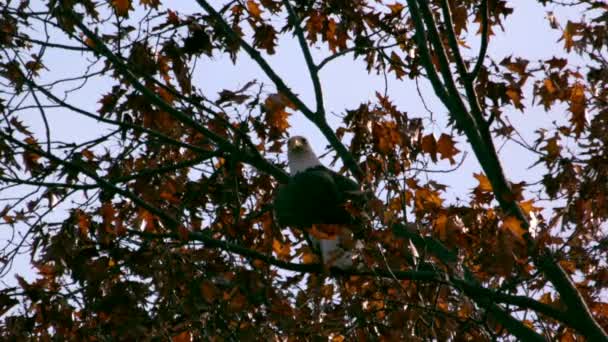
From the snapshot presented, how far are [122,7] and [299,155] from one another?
67.4 inches

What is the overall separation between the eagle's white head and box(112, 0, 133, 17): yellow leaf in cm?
158

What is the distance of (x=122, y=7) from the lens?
21.0 ft

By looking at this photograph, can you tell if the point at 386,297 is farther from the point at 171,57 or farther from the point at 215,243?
the point at 171,57

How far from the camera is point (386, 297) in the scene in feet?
18.0

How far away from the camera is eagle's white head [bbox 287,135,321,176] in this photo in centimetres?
686

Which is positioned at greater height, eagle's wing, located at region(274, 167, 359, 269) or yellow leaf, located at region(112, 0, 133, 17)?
yellow leaf, located at region(112, 0, 133, 17)

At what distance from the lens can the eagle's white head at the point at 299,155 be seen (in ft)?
22.5

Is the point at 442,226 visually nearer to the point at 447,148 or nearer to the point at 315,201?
the point at 447,148

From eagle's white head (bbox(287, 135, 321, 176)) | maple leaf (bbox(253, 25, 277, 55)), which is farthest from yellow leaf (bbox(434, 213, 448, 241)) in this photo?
maple leaf (bbox(253, 25, 277, 55))

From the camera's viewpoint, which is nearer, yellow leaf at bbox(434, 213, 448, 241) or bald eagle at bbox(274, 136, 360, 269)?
yellow leaf at bbox(434, 213, 448, 241)

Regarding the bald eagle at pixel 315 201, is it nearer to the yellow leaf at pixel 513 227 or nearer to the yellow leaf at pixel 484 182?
the yellow leaf at pixel 484 182

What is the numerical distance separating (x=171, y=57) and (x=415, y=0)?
1.79 m

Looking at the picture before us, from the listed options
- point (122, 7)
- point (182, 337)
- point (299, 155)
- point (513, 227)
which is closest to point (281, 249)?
point (299, 155)

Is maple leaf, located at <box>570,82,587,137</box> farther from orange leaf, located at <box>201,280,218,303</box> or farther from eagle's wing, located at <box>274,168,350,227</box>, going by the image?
orange leaf, located at <box>201,280,218,303</box>
